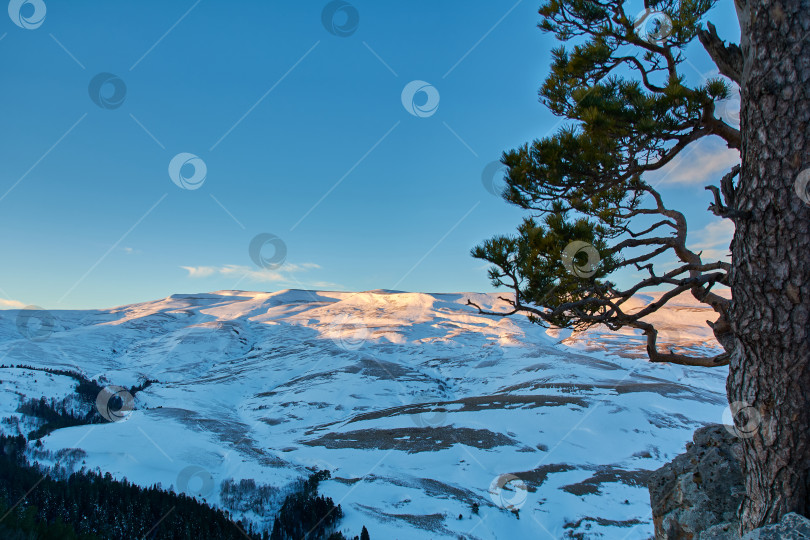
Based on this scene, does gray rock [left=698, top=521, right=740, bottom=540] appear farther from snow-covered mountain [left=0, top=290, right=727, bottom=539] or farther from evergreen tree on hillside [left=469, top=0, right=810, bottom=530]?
snow-covered mountain [left=0, top=290, right=727, bottom=539]

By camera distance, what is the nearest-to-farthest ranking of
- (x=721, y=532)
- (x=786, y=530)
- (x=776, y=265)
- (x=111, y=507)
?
1. (x=786, y=530)
2. (x=776, y=265)
3. (x=721, y=532)
4. (x=111, y=507)

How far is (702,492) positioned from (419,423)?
68180 millimetres

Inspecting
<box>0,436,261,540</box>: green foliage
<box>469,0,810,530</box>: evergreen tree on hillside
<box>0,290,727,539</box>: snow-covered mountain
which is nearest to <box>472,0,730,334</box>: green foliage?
<box>469,0,810,530</box>: evergreen tree on hillside

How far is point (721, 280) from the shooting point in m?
5.58

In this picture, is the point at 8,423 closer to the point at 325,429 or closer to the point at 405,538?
the point at 325,429

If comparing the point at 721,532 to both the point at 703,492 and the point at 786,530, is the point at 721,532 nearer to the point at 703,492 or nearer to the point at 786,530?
the point at 703,492

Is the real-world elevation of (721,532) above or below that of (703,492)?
below

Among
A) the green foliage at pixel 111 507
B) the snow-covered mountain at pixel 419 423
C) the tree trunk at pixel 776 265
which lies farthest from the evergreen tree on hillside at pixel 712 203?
the green foliage at pixel 111 507

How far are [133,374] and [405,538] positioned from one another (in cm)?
12831

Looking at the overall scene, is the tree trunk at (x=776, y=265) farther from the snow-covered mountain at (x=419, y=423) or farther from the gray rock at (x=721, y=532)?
the snow-covered mountain at (x=419, y=423)

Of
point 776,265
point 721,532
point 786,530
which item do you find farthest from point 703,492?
point 776,265

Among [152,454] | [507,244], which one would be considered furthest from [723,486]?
[152,454]

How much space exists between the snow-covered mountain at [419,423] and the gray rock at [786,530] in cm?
745

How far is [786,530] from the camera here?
3.73 m
